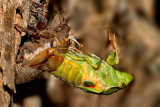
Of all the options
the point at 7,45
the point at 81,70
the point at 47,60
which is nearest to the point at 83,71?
the point at 81,70

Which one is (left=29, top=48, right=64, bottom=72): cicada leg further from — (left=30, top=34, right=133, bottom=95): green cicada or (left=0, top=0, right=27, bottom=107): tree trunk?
(left=0, top=0, right=27, bottom=107): tree trunk

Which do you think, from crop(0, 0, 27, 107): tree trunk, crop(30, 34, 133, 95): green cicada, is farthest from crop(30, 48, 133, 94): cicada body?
crop(0, 0, 27, 107): tree trunk

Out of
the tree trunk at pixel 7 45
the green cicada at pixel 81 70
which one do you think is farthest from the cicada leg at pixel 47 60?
the tree trunk at pixel 7 45

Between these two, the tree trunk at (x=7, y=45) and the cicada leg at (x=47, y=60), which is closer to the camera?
the tree trunk at (x=7, y=45)

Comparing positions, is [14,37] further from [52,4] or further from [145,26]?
[145,26]

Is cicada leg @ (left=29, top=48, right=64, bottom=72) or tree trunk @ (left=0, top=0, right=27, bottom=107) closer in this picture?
→ tree trunk @ (left=0, top=0, right=27, bottom=107)

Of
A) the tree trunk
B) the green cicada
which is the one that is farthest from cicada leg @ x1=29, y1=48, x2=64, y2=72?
the tree trunk

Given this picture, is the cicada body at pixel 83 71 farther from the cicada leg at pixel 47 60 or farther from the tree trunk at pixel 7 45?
the tree trunk at pixel 7 45

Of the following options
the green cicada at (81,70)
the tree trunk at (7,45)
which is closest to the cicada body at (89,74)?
the green cicada at (81,70)
